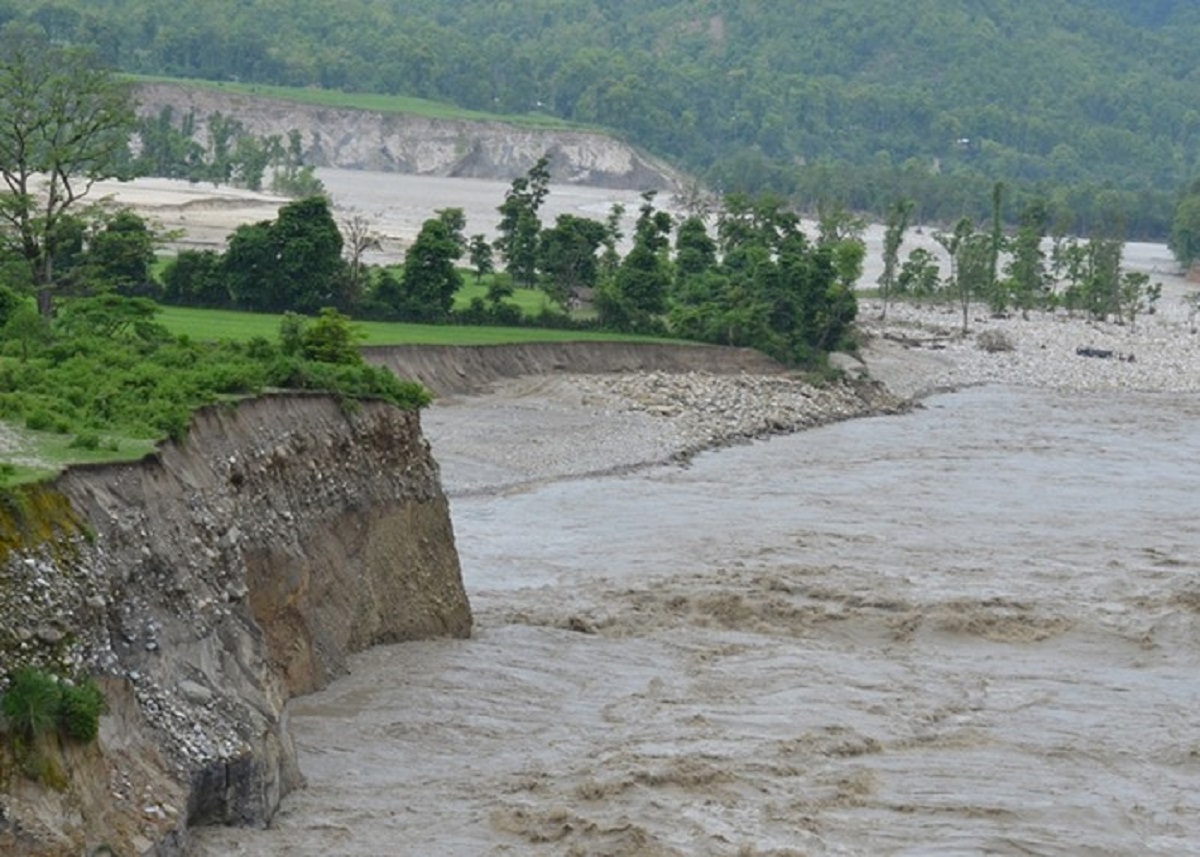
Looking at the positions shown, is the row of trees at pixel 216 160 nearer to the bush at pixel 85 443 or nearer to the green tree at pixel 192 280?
the green tree at pixel 192 280

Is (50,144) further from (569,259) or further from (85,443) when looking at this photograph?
(569,259)

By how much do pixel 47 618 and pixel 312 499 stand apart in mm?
9733

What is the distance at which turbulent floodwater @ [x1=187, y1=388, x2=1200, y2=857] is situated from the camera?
25156mm

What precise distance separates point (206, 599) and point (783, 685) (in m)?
11.3

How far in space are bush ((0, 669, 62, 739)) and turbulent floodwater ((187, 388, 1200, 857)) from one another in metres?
2.96

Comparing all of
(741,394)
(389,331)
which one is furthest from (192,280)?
(741,394)

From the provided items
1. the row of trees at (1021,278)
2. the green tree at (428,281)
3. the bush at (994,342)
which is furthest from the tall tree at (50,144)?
the row of trees at (1021,278)

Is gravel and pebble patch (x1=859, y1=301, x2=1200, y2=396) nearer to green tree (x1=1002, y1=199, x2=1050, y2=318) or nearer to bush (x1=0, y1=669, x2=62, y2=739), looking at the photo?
green tree (x1=1002, y1=199, x2=1050, y2=318)

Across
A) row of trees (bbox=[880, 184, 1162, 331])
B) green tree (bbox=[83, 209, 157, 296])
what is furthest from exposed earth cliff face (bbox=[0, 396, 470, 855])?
row of trees (bbox=[880, 184, 1162, 331])

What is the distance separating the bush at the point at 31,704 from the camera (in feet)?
62.1

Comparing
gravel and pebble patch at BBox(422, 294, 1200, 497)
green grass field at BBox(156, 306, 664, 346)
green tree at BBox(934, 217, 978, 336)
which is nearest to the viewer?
gravel and pebble patch at BBox(422, 294, 1200, 497)

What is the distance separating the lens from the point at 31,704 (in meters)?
19.0

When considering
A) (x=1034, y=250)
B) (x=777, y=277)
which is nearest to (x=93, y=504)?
(x=777, y=277)

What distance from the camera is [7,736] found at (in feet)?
61.8
